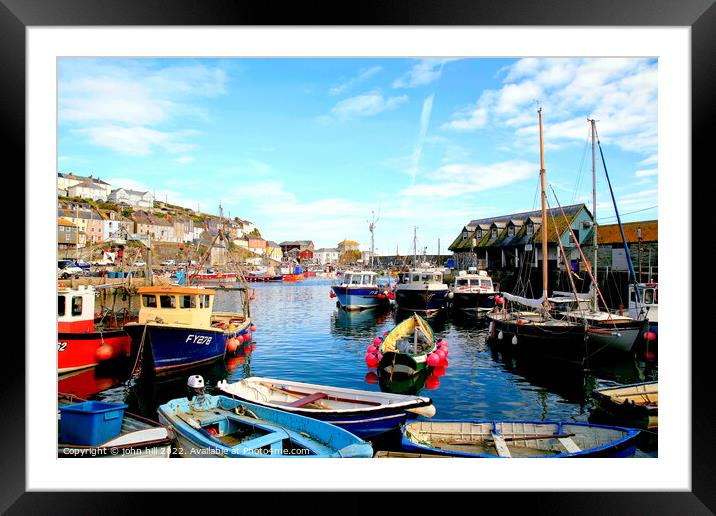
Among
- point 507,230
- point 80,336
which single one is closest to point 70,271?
point 80,336

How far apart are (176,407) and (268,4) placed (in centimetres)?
517

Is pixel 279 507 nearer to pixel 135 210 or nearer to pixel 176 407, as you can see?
pixel 176 407

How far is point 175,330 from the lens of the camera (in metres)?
9.74

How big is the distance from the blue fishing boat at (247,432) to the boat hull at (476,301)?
18.3 meters

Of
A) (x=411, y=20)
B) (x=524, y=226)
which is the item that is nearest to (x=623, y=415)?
(x=411, y=20)

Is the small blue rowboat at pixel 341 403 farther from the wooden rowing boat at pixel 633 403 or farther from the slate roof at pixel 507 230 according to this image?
the slate roof at pixel 507 230

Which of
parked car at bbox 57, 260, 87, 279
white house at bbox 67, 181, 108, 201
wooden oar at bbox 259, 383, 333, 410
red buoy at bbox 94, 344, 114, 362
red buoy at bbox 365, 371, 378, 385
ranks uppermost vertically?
white house at bbox 67, 181, 108, 201

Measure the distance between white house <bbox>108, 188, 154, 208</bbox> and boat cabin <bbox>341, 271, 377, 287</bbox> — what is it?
15.8m

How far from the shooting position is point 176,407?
20.0ft

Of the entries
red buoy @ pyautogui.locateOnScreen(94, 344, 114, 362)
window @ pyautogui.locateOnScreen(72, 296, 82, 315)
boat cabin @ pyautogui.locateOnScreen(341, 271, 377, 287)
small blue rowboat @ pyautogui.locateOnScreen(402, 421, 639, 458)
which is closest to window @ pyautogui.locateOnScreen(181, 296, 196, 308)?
red buoy @ pyautogui.locateOnScreen(94, 344, 114, 362)

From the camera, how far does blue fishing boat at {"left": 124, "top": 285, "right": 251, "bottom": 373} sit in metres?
9.59

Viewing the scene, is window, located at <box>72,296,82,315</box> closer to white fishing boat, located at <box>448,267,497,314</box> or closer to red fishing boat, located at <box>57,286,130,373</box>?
red fishing boat, located at <box>57,286,130,373</box>

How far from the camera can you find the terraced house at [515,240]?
19016 mm

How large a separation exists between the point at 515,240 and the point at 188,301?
19.4 m
